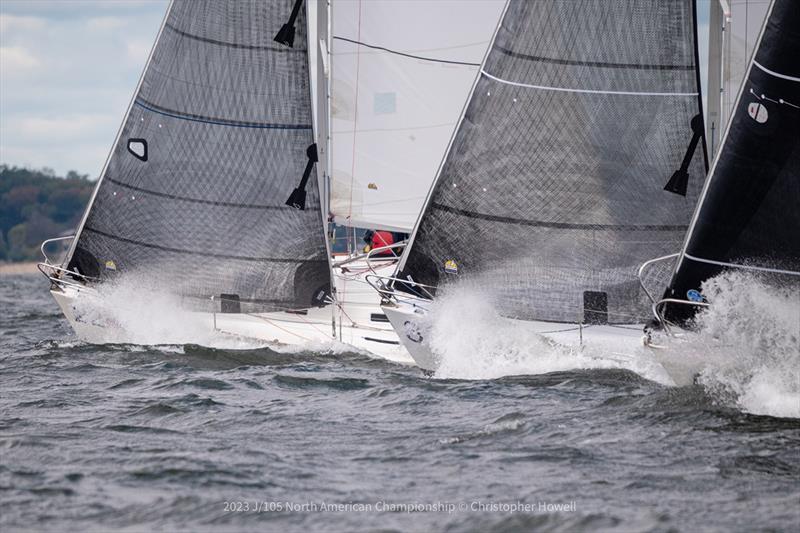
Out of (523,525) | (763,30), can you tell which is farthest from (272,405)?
(763,30)

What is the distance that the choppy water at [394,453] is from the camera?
284 inches

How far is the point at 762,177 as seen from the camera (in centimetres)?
1044

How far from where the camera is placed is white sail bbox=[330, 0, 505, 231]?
17.4 meters

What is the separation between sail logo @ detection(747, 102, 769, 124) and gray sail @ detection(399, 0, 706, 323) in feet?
9.45

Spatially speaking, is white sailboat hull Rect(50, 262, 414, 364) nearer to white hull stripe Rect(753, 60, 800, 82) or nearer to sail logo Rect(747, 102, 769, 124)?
sail logo Rect(747, 102, 769, 124)

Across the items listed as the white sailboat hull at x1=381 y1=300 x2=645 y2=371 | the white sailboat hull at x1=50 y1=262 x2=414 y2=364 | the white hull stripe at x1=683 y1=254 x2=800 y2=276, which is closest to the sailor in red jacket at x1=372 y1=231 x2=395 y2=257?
the white sailboat hull at x1=50 y1=262 x2=414 y2=364

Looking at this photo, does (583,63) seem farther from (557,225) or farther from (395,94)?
(395,94)

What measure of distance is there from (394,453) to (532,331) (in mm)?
4910

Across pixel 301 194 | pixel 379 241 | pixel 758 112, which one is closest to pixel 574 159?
pixel 758 112

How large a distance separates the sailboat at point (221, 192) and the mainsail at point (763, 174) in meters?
6.04

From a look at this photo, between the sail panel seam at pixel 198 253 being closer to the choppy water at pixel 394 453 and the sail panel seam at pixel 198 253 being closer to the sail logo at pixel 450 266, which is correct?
the sail logo at pixel 450 266

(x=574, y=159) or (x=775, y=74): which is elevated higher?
(x=775, y=74)

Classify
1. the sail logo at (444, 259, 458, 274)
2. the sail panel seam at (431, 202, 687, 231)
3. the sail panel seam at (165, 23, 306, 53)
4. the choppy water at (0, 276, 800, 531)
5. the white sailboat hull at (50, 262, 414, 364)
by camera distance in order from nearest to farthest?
the choppy water at (0, 276, 800, 531)
the sail panel seam at (431, 202, 687, 231)
the sail logo at (444, 259, 458, 274)
the white sailboat hull at (50, 262, 414, 364)
the sail panel seam at (165, 23, 306, 53)

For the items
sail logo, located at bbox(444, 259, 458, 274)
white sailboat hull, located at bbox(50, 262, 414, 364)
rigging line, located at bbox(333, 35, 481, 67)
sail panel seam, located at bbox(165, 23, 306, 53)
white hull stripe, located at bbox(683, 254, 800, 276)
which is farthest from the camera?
rigging line, located at bbox(333, 35, 481, 67)
